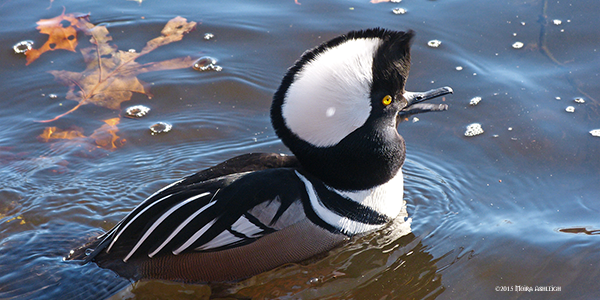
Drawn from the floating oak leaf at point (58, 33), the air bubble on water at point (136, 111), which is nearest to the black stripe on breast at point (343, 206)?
the air bubble on water at point (136, 111)

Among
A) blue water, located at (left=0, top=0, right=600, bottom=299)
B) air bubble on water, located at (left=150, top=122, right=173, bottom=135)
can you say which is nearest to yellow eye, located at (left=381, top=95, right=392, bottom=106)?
blue water, located at (left=0, top=0, right=600, bottom=299)

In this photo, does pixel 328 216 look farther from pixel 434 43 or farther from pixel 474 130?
pixel 434 43

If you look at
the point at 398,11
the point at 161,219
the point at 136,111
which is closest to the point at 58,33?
the point at 136,111

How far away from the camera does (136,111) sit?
19.8 feet

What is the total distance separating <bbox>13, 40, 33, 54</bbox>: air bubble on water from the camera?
6.66 m

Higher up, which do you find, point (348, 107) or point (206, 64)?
point (348, 107)

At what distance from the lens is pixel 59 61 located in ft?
21.6

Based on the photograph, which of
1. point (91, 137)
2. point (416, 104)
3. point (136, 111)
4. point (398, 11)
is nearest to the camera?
point (416, 104)

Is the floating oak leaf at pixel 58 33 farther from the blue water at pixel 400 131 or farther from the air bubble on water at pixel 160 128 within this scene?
the air bubble on water at pixel 160 128

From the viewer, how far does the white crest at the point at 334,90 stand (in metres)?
3.76

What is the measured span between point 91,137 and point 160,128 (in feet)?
2.29

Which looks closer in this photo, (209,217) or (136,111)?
(209,217)

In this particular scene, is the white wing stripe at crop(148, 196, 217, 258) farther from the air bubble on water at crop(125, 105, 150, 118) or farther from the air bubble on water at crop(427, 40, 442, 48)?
the air bubble on water at crop(427, 40, 442, 48)

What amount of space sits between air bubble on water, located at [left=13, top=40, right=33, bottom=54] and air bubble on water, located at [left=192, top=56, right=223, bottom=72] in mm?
2045
